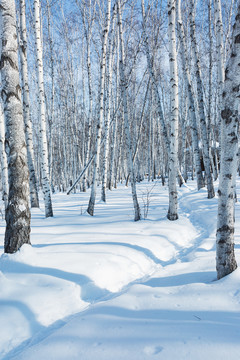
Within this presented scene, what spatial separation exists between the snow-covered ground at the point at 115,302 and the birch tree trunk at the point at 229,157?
0.25 meters

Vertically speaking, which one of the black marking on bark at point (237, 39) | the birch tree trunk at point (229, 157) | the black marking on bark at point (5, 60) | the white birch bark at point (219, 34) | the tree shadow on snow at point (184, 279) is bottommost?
the tree shadow on snow at point (184, 279)

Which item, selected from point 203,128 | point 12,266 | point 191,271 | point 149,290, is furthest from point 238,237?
point 203,128

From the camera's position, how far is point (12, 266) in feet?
9.11

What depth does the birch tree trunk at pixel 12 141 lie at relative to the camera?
306cm

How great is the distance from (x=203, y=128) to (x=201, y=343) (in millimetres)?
8767

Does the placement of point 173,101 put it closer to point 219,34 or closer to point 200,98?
point 219,34

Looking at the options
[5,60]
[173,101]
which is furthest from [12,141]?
[173,101]

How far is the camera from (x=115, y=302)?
225 centimetres

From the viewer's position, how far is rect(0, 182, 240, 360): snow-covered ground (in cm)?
163

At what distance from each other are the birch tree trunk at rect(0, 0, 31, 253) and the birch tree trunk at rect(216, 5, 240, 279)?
97.6 inches

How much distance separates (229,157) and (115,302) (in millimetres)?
1864

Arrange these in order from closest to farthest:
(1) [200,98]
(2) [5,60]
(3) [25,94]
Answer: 1. (2) [5,60]
2. (3) [25,94]
3. (1) [200,98]

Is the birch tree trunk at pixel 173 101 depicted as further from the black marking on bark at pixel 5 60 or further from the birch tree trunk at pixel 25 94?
the birch tree trunk at pixel 25 94

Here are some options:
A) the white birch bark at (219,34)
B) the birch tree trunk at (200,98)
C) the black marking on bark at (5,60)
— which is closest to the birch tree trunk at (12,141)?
the black marking on bark at (5,60)
